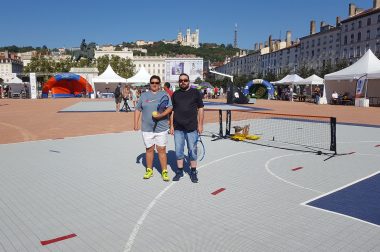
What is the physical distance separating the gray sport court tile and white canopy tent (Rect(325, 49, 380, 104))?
22.5 meters

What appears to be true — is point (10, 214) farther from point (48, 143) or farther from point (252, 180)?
point (48, 143)

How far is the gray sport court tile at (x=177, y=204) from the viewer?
3.60 m

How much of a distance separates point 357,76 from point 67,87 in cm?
3710

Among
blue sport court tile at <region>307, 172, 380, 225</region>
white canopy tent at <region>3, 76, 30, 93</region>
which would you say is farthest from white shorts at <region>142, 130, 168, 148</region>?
white canopy tent at <region>3, 76, 30, 93</region>

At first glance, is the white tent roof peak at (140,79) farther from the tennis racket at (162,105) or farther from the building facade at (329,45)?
the tennis racket at (162,105)

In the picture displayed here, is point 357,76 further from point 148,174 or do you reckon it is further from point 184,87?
point 148,174

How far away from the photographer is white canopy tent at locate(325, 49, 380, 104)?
27659 millimetres

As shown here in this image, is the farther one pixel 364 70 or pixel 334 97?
pixel 334 97

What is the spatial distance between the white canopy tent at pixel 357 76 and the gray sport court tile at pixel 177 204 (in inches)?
885

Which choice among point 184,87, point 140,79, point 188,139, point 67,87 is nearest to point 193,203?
point 188,139

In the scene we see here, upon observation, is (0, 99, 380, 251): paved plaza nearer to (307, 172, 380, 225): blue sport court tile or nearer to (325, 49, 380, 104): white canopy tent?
(307, 172, 380, 225): blue sport court tile

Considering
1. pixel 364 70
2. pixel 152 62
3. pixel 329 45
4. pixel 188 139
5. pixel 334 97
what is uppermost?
pixel 152 62

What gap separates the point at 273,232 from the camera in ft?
12.6

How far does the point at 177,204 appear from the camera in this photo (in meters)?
4.76
